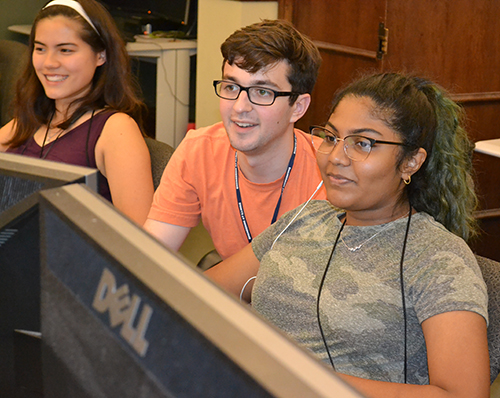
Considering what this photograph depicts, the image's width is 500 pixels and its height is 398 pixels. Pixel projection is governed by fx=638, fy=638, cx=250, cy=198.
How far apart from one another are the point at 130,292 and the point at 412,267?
0.77 m

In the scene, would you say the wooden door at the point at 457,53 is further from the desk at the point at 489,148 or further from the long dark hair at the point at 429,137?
the long dark hair at the point at 429,137

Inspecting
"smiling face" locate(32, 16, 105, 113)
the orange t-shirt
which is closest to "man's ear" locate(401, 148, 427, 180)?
the orange t-shirt

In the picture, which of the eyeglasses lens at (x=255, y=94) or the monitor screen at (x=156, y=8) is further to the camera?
the monitor screen at (x=156, y=8)

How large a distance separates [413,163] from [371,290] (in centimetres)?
27

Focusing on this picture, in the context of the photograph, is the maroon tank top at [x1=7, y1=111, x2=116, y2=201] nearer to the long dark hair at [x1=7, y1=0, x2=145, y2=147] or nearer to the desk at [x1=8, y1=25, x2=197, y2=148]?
A: the long dark hair at [x1=7, y1=0, x2=145, y2=147]

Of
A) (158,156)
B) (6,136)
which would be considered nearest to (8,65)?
(6,136)

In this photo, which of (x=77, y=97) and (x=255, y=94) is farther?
(x=77, y=97)

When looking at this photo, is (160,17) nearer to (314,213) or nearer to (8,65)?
(8,65)

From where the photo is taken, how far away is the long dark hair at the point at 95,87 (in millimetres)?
1978

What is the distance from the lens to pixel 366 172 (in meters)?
1.20

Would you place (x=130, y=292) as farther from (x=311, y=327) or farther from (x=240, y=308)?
(x=311, y=327)

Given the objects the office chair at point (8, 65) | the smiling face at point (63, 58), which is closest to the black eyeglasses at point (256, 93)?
the smiling face at point (63, 58)

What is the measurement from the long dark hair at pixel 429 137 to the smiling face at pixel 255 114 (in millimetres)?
296

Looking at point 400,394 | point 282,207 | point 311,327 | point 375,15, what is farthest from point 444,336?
point 375,15
